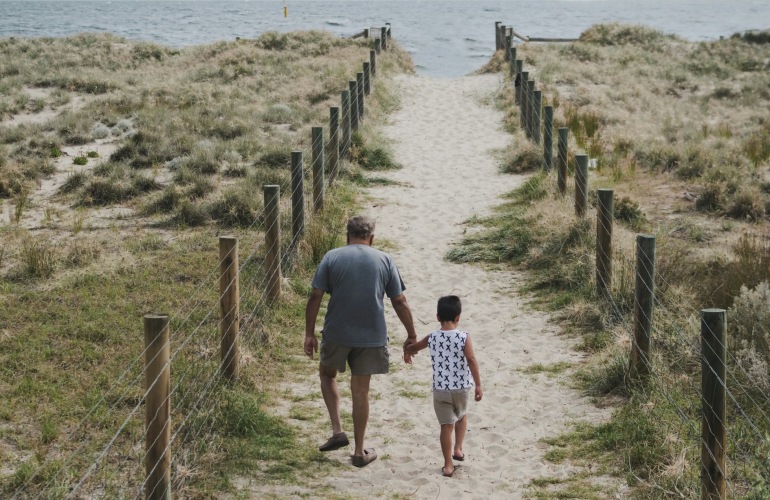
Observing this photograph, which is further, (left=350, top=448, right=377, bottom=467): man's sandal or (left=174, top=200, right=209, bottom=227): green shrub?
(left=174, top=200, right=209, bottom=227): green shrub

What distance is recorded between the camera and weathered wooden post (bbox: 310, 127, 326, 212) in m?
12.4

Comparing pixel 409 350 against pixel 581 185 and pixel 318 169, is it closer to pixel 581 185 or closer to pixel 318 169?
pixel 581 185

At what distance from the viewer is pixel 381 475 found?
6340mm

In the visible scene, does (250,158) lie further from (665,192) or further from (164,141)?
(665,192)

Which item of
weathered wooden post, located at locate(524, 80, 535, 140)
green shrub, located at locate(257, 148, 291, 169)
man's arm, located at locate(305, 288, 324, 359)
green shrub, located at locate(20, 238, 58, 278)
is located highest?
weathered wooden post, located at locate(524, 80, 535, 140)

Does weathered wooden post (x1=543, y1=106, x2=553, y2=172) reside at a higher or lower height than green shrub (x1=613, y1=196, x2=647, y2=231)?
higher

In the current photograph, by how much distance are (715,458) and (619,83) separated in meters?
24.0

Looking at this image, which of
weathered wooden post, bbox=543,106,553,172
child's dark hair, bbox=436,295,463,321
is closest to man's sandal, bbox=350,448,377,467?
child's dark hair, bbox=436,295,463,321

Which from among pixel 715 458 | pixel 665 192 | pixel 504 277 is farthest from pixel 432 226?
pixel 715 458

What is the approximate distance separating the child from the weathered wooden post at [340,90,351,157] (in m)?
10.3

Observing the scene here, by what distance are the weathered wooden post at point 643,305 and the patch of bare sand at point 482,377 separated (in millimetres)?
521

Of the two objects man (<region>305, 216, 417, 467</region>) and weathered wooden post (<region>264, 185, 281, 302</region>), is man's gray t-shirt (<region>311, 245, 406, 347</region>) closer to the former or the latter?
man (<region>305, 216, 417, 467</region>)

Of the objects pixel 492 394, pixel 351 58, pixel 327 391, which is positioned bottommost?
pixel 492 394

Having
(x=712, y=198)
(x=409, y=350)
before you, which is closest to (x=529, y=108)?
(x=712, y=198)
